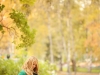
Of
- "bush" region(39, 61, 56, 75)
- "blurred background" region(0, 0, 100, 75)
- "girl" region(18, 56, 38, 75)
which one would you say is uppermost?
"blurred background" region(0, 0, 100, 75)

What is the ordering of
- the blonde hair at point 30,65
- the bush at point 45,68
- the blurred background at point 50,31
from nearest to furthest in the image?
the blonde hair at point 30,65 < the blurred background at point 50,31 < the bush at point 45,68

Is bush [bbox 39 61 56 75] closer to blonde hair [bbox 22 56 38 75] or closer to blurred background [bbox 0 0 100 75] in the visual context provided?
blurred background [bbox 0 0 100 75]

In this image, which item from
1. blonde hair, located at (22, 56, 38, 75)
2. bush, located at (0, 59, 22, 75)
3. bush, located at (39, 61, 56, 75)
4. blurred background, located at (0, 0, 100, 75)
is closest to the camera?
blonde hair, located at (22, 56, 38, 75)

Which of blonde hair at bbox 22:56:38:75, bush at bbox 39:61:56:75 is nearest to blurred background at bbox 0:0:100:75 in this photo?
bush at bbox 39:61:56:75

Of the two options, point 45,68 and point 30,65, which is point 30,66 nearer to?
point 30,65

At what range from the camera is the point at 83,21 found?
4253cm

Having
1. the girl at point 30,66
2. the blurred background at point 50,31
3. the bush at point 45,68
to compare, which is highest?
the blurred background at point 50,31

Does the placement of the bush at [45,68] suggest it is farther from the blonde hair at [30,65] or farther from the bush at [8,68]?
the blonde hair at [30,65]

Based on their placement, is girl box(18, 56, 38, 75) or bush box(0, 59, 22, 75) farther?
bush box(0, 59, 22, 75)

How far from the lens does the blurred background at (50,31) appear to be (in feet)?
37.6

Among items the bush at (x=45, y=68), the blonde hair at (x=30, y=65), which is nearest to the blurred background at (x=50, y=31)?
the bush at (x=45, y=68)

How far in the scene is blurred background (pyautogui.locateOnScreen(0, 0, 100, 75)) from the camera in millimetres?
11461

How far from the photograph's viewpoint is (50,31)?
134 ft

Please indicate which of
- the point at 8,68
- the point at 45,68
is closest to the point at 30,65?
the point at 8,68
